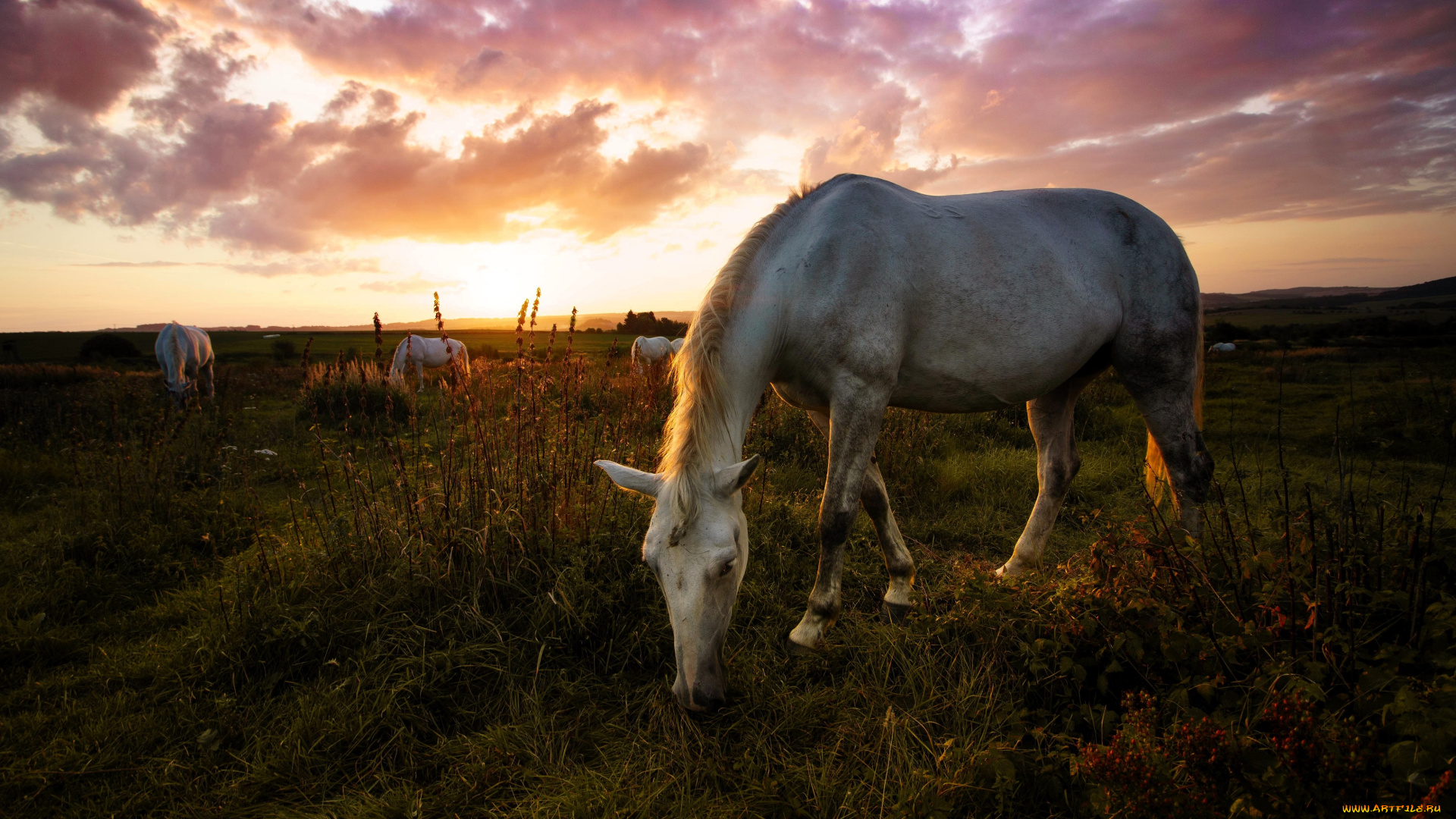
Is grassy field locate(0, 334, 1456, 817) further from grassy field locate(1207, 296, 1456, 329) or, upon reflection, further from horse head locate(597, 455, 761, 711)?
grassy field locate(1207, 296, 1456, 329)

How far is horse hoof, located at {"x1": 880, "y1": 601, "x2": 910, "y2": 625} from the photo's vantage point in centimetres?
302

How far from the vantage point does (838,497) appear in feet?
8.98

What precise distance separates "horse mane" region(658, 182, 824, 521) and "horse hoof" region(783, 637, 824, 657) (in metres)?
1.01

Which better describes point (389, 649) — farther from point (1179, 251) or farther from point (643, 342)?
point (643, 342)

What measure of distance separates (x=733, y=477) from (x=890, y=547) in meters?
1.36

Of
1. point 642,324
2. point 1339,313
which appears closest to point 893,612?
point 642,324

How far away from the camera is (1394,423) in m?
7.33

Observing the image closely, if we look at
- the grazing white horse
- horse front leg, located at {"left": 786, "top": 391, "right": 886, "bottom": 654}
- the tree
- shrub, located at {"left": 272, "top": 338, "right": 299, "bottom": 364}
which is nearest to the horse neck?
the grazing white horse

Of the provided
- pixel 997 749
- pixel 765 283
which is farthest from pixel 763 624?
pixel 765 283

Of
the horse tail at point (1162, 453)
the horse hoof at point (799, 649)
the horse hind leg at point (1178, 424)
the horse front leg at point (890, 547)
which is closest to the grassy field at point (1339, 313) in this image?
the horse tail at point (1162, 453)


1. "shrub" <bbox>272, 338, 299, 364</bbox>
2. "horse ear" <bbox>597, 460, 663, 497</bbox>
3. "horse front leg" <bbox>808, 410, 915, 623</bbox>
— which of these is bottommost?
"horse front leg" <bbox>808, 410, 915, 623</bbox>

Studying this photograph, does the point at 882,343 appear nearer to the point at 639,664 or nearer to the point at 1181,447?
the point at 639,664

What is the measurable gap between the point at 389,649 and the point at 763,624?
5.83 ft

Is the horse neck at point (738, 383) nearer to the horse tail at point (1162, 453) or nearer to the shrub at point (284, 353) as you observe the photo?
the horse tail at point (1162, 453)
